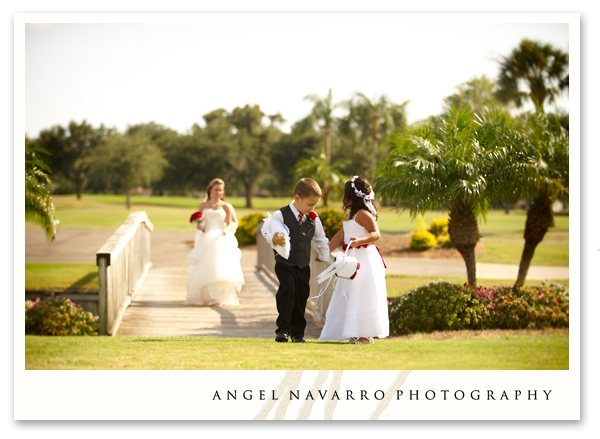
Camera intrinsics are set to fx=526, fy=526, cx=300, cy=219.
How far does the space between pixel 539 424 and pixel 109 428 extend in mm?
3965

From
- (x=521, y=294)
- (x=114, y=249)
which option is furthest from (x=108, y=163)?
A: (x=521, y=294)

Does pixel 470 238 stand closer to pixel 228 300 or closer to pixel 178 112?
pixel 228 300

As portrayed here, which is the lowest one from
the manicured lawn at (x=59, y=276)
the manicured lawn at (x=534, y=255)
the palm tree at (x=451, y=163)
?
the manicured lawn at (x=59, y=276)

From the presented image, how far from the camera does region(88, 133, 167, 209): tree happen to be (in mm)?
33194

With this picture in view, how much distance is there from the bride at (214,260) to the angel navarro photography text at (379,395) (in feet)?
10.5

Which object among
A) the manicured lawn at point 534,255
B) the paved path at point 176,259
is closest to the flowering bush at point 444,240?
the manicured lawn at point 534,255

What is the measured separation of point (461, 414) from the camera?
4848 mm

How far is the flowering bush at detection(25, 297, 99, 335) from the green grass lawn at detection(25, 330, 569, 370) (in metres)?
1.37

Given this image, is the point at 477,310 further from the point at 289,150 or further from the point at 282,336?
the point at 289,150

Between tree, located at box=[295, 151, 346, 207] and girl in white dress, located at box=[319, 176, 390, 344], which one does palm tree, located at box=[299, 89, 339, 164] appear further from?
girl in white dress, located at box=[319, 176, 390, 344]

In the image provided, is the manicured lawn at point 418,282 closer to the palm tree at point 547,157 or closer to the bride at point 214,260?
the bride at point 214,260

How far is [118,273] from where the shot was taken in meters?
7.03

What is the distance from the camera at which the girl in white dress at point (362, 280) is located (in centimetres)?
464

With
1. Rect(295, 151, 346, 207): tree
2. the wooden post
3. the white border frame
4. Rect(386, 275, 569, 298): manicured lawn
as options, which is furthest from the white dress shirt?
Rect(295, 151, 346, 207): tree
